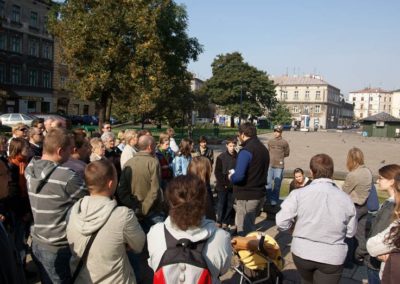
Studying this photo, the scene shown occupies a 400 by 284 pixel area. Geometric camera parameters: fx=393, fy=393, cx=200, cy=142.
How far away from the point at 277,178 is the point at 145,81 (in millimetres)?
13781

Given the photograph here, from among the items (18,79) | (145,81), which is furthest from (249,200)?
(18,79)

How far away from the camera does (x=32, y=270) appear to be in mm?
5312

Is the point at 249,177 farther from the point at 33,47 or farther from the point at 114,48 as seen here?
the point at 33,47

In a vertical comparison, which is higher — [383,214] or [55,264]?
[383,214]

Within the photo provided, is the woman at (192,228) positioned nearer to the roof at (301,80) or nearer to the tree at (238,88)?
the tree at (238,88)

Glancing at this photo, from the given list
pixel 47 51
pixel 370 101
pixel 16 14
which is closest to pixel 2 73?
pixel 16 14

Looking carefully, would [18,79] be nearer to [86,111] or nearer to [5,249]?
[86,111]

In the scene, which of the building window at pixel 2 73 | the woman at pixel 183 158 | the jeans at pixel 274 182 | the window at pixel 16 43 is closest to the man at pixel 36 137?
the woman at pixel 183 158

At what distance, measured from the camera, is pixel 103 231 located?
313 centimetres

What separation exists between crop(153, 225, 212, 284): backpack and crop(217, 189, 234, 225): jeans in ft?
15.4

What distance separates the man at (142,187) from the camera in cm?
493

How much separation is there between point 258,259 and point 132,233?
1.48 meters

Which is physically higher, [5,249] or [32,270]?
[5,249]

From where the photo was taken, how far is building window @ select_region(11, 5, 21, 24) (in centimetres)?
4250
